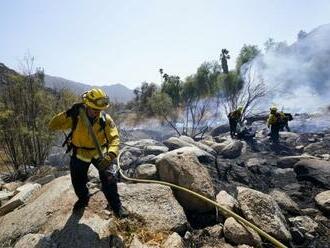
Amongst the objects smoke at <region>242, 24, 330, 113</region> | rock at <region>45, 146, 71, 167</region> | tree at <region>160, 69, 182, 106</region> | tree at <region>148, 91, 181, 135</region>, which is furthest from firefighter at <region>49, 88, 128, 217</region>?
→ tree at <region>160, 69, 182, 106</region>

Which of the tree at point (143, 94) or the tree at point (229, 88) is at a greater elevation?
the tree at point (229, 88)

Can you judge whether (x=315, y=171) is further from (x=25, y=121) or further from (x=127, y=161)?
(x=25, y=121)

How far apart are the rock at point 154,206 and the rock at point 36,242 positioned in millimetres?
1253

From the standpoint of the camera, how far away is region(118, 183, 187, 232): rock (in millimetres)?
5328

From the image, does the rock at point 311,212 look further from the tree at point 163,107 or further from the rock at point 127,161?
the tree at point 163,107

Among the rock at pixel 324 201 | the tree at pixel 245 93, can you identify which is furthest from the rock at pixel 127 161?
the tree at pixel 245 93

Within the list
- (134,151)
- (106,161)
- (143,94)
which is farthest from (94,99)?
(143,94)

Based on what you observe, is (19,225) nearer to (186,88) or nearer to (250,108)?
(250,108)

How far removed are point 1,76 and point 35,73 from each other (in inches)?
83.1

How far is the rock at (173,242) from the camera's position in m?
4.72

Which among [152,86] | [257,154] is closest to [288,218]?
[257,154]

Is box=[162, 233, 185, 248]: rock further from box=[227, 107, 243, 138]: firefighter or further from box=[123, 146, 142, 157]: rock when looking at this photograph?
box=[227, 107, 243, 138]: firefighter

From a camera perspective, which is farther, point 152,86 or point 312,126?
point 152,86

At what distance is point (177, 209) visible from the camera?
5719 millimetres
